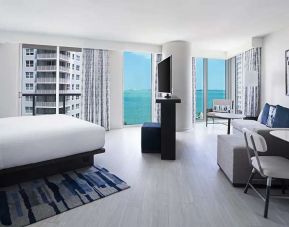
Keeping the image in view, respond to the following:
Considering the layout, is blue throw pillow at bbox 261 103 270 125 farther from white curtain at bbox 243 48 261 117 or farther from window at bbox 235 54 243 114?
window at bbox 235 54 243 114

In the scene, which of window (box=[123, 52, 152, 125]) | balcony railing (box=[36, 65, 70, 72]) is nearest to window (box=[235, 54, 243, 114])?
window (box=[123, 52, 152, 125])

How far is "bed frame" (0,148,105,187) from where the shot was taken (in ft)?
8.86

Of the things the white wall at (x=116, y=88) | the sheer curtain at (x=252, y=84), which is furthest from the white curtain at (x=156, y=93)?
the sheer curtain at (x=252, y=84)

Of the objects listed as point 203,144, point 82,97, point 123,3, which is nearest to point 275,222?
point 203,144

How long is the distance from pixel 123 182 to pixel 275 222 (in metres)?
1.63

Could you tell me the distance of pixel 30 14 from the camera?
4148mm

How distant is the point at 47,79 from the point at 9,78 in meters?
0.91

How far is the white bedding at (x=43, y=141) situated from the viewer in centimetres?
253

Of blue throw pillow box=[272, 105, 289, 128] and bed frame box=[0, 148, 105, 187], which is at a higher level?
blue throw pillow box=[272, 105, 289, 128]

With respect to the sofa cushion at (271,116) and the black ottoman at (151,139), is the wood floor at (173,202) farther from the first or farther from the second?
the sofa cushion at (271,116)

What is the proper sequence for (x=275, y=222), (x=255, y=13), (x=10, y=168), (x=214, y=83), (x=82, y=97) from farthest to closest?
(x=214, y=83)
(x=82, y=97)
(x=255, y=13)
(x=10, y=168)
(x=275, y=222)

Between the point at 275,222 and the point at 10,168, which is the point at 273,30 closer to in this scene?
the point at 275,222

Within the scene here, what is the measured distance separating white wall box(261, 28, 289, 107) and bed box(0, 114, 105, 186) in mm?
3873

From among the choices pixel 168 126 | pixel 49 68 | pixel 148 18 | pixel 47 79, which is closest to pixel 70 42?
pixel 49 68
